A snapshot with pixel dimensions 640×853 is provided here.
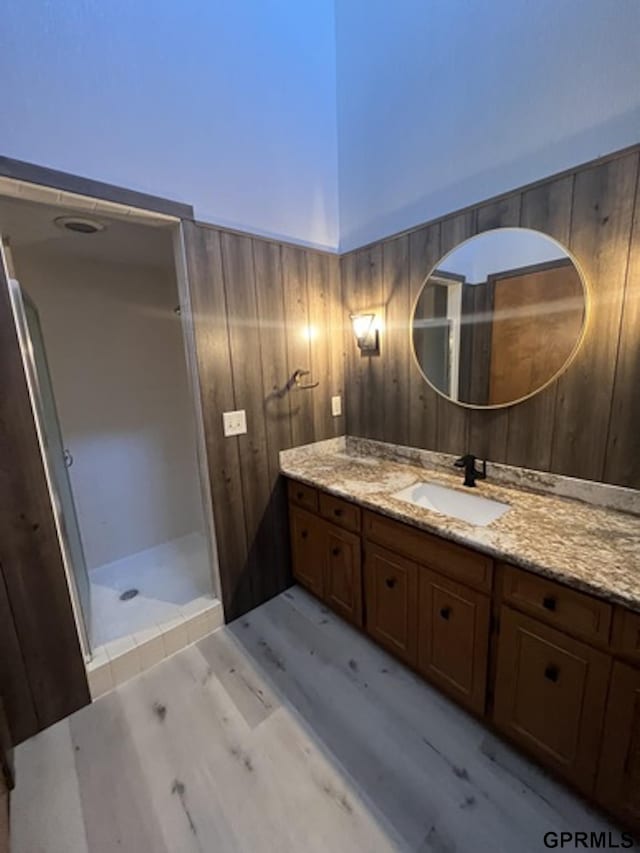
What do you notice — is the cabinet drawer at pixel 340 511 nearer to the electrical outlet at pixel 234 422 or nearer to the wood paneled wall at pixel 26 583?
the electrical outlet at pixel 234 422

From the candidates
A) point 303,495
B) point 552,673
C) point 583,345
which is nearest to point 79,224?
point 303,495

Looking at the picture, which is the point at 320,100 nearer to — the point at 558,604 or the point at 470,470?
the point at 470,470

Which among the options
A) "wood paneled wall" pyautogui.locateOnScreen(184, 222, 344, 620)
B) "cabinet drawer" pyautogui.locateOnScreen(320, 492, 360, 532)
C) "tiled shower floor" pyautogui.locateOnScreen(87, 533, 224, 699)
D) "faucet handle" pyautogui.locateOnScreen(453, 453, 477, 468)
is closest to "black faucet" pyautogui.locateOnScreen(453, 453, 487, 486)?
"faucet handle" pyautogui.locateOnScreen(453, 453, 477, 468)

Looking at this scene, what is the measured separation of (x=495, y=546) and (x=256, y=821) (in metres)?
1.24

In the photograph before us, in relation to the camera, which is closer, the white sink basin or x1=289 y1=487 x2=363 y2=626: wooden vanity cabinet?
the white sink basin

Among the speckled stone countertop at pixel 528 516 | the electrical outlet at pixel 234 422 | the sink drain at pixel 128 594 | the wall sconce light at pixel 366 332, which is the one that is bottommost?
the sink drain at pixel 128 594

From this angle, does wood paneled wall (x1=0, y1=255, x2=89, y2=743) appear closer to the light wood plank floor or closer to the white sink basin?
the light wood plank floor

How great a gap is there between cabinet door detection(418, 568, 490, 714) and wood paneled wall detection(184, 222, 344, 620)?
1035 mm

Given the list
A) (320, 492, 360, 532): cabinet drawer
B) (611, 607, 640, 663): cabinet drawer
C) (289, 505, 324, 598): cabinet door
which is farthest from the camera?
(289, 505, 324, 598): cabinet door

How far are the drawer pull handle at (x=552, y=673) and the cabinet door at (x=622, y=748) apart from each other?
0.14 m

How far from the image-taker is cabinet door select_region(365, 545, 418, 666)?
5.35ft

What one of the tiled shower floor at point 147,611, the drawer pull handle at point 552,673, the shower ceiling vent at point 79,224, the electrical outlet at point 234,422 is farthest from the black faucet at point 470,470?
the shower ceiling vent at point 79,224

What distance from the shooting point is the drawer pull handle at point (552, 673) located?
117 centimetres

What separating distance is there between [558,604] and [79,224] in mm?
2573
